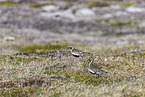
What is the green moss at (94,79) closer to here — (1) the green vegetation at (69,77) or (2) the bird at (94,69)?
(1) the green vegetation at (69,77)

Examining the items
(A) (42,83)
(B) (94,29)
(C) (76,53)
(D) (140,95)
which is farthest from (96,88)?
(B) (94,29)

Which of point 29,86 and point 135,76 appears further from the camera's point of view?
point 135,76

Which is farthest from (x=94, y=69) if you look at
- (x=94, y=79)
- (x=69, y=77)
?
(x=69, y=77)

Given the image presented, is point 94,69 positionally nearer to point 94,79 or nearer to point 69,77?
point 94,79

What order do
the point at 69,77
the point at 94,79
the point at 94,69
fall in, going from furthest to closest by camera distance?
the point at 94,69, the point at 69,77, the point at 94,79

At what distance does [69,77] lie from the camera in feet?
30.0

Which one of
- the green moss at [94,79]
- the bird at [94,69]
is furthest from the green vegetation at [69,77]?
the bird at [94,69]

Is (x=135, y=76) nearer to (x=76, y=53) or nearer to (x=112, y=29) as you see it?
A: (x=76, y=53)

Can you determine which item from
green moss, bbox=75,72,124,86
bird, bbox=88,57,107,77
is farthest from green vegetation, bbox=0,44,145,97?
bird, bbox=88,57,107,77

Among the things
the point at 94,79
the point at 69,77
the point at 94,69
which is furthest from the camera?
the point at 94,69

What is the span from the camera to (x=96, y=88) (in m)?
8.20

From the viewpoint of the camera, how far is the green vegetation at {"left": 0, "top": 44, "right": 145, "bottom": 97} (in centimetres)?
792

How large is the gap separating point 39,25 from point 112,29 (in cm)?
1820

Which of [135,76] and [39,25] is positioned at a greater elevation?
[135,76]
